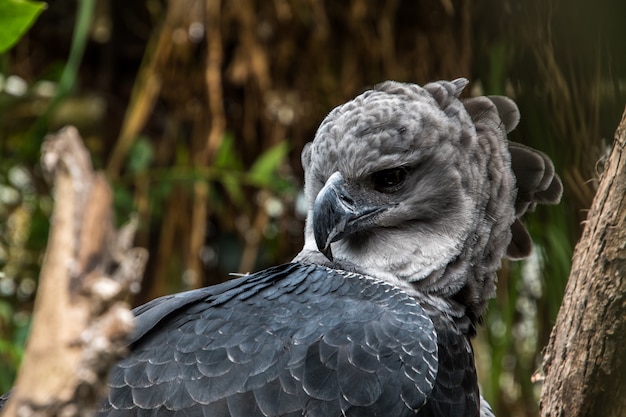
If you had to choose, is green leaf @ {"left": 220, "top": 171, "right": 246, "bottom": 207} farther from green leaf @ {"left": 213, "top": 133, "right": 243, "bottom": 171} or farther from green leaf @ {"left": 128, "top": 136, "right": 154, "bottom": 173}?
green leaf @ {"left": 128, "top": 136, "right": 154, "bottom": 173}

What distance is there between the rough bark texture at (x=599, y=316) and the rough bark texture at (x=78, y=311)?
3.77ft

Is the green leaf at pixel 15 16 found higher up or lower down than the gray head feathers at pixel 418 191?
higher up

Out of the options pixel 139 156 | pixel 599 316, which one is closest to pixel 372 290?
pixel 599 316

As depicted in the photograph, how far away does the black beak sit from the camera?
2.27 metres

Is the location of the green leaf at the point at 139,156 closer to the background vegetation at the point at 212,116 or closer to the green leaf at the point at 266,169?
the background vegetation at the point at 212,116

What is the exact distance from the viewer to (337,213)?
2275 mm

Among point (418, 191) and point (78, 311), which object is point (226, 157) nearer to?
point (418, 191)

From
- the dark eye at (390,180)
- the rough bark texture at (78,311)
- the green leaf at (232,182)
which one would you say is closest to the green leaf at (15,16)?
the dark eye at (390,180)

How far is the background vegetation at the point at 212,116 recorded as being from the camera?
377 centimetres

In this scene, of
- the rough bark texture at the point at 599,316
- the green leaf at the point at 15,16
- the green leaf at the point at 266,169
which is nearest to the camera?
the rough bark texture at the point at 599,316

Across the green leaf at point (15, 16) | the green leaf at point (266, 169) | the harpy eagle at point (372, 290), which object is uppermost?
the green leaf at point (15, 16)

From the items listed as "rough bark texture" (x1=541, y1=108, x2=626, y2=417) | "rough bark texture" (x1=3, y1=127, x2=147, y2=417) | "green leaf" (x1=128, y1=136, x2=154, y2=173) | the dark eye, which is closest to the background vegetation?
"green leaf" (x1=128, y1=136, x2=154, y2=173)

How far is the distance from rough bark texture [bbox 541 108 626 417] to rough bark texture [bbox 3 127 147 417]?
1148 millimetres

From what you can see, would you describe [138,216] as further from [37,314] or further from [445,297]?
[37,314]
